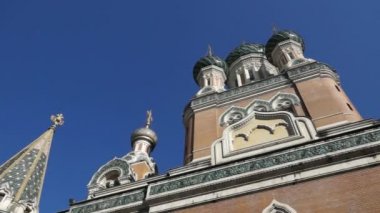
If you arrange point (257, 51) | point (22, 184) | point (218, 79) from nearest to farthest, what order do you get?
point (22, 184) < point (218, 79) < point (257, 51)

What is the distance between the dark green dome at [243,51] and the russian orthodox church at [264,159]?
3.17 metres

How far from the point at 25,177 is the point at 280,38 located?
12.4 metres

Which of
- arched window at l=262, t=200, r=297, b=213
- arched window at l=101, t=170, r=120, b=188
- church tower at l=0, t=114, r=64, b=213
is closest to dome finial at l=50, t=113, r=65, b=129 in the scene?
church tower at l=0, t=114, r=64, b=213

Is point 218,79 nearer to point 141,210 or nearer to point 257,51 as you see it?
point 257,51

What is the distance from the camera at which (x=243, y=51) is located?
2023 cm

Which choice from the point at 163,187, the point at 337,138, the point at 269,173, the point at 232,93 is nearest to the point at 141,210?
the point at 163,187

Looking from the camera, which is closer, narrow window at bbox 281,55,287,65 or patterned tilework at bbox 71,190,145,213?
patterned tilework at bbox 71,190,145,213

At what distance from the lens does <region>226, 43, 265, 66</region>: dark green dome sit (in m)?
20.1

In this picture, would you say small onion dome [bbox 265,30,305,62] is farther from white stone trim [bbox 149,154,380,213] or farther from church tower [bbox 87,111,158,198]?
white stone trim [bbox 149,154,380,213]

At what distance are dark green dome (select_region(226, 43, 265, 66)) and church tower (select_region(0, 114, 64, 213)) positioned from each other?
33.7 feet

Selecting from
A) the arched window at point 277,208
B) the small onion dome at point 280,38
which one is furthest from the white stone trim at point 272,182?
the small onion dome at point 280,38

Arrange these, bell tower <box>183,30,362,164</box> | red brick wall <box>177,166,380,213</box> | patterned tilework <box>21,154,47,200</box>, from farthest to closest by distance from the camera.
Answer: patterned tilework <box>21,154,47,200</box>, bell tower <box>183,30,362,164</box>, red brick wall <box>177,166,380,213</box>

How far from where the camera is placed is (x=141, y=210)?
28.4 ft

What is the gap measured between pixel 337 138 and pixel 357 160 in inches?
28.6
